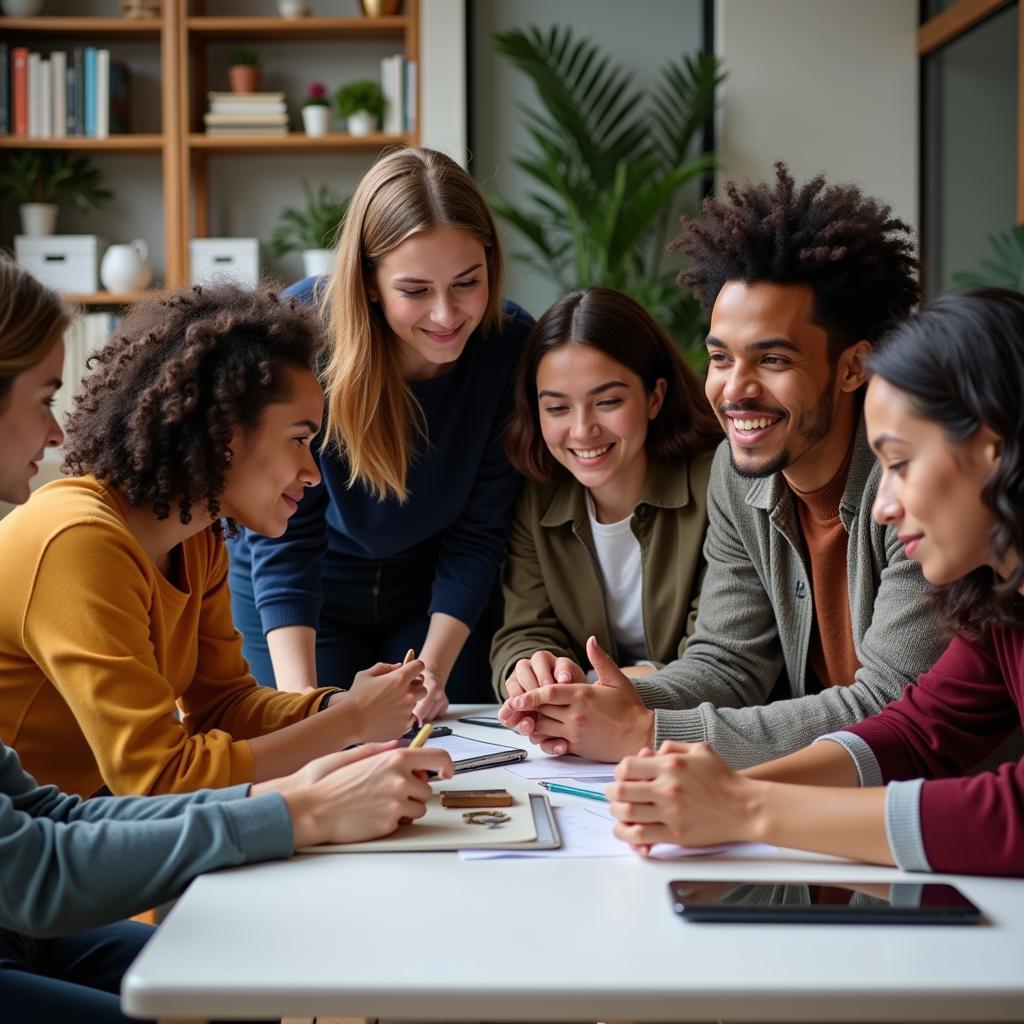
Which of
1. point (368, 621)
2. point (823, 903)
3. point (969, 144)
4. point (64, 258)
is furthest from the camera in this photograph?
point (64, 258)

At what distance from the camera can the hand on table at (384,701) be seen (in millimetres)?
1669

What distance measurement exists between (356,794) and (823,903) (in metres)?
0.46

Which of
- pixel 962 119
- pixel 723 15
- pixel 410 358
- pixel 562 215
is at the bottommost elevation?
pixel 410 358

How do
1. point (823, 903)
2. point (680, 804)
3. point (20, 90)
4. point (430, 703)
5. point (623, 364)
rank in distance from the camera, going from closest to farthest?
1. point (823, 903)
2. point (680, 804)
3. point (430, 703)
4. point (623, 364)
5. point (20, 90)

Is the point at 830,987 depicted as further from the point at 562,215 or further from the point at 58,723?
the point at 562,215

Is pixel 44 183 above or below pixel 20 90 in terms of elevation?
below

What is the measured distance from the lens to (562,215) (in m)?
4.95

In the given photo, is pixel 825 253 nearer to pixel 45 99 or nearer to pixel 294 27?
pixel 294 27

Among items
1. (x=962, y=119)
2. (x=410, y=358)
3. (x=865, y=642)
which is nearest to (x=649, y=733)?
(x=865, y=642)

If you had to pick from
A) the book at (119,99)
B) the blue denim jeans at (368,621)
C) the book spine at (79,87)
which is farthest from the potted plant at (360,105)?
the blue denim jeans at (368,621)

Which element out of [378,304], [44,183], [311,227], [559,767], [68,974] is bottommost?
[68,974]

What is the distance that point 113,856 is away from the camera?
1.16 m

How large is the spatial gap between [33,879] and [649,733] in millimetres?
794

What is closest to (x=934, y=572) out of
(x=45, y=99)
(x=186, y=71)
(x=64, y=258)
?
(x=186, y=71)
